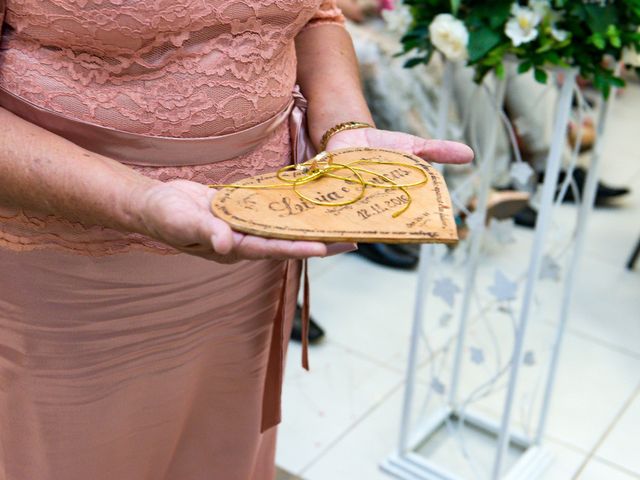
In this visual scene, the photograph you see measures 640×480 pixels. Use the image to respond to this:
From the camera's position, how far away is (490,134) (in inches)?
64.4

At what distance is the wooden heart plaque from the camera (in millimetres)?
795

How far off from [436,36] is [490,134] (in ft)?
1.05

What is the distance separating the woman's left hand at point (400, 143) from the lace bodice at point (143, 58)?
0.16 metres

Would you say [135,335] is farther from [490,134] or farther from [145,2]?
[490,134]

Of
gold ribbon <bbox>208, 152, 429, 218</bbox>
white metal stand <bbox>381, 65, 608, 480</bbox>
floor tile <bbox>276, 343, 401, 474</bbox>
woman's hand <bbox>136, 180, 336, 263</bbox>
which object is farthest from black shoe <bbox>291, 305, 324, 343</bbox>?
woman's hand <bbox>136, 180, 336, 263</bbox>

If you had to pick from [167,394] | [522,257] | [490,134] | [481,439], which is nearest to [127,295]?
[167,394]

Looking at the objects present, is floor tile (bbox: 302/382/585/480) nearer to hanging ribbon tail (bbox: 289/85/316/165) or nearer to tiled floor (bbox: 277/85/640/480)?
tiled floor (bbox: 277/85/640/480)

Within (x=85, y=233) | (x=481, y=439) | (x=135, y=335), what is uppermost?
(x=85, y=233)

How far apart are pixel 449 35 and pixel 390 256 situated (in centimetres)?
136

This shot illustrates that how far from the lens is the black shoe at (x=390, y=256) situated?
2676 millimetres

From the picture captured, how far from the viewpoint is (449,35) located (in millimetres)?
1370

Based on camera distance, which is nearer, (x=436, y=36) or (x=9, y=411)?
(x=9, y=411)

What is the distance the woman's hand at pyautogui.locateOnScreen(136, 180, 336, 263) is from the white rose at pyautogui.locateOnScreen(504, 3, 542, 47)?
0.70m

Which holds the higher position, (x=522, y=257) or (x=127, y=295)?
(x=127, y=295)
